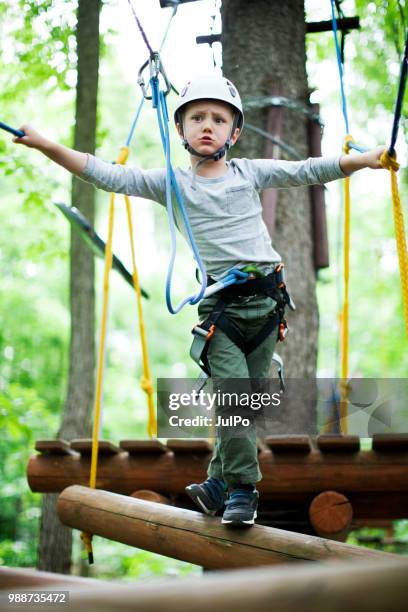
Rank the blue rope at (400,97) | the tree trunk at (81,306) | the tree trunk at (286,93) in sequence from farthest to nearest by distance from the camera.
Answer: the tree trunk at (81,306) → the tree trunk at (286,93) → the blue rope at (400,97)

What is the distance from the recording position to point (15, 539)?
1144 cm

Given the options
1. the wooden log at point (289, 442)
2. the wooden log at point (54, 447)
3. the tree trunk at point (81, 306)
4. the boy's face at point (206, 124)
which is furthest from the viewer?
the tree trunk at point (81, 306)

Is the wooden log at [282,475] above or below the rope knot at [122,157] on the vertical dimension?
below

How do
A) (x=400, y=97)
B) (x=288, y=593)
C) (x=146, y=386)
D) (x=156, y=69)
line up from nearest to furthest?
1. (x=288, y=593)
2. (x=400, y=97)
3. (x=156, y=69)
4. (x=146, y=386)

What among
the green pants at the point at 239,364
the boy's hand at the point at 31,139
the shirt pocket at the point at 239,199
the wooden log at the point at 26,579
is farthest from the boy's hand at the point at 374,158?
the wooden log at the point at 26,579

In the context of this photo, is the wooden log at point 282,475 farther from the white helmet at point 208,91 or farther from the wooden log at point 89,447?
the white helmet at point 208,91

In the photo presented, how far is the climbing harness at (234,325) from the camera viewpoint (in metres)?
2.73

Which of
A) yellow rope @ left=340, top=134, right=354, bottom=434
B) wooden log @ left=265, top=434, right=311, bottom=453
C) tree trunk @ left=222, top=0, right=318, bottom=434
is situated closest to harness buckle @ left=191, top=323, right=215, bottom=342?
wooden log @ left=265, top=434, right=311, bottom=453

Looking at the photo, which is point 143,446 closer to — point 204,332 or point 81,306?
point 204,332

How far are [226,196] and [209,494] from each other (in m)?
1.09

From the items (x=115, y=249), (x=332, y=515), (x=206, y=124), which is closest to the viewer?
(x=206, y=124)

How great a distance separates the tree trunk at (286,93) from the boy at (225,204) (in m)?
1.52

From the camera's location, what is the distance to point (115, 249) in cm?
1350

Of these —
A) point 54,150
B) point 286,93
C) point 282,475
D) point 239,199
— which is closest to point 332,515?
point 282,475
